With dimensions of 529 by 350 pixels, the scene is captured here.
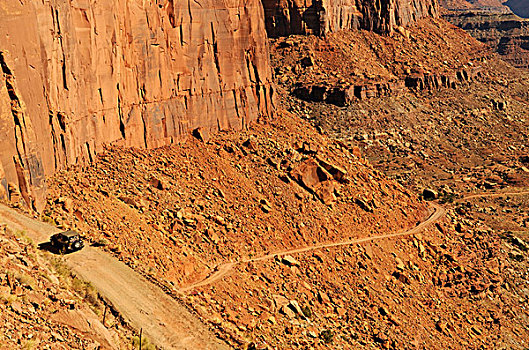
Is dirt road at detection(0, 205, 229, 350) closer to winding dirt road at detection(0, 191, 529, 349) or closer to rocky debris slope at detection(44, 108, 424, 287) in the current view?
winding dirt road at detection(0, 191, 529, 349)

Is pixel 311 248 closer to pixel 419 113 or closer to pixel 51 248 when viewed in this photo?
pixel 51 248

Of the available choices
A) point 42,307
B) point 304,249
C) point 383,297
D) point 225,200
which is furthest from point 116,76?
point 42,307

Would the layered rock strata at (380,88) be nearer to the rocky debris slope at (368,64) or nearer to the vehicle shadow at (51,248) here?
the rocky debris slope at (368,64)

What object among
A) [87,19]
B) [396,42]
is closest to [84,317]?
[87,19]

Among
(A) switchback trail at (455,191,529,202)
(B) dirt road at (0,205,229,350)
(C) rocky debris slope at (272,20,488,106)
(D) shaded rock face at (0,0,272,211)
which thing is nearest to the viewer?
(B) dirt road at (0,205,229,350)

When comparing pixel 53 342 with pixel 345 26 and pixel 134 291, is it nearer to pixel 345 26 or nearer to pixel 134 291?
pixel 134 291

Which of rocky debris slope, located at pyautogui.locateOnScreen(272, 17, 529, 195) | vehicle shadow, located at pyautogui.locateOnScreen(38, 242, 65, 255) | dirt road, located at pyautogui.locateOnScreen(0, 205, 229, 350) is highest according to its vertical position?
vehicle shadow, located at pyautogui.locateOnScreen(38, 242, 65, 255)

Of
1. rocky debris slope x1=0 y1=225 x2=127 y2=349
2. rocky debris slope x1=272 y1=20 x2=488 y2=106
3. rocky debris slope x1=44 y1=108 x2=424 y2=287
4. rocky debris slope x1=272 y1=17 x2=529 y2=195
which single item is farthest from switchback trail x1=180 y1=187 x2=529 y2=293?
rocky debris slope x1=272 y1=20 x2=488 y2=106
